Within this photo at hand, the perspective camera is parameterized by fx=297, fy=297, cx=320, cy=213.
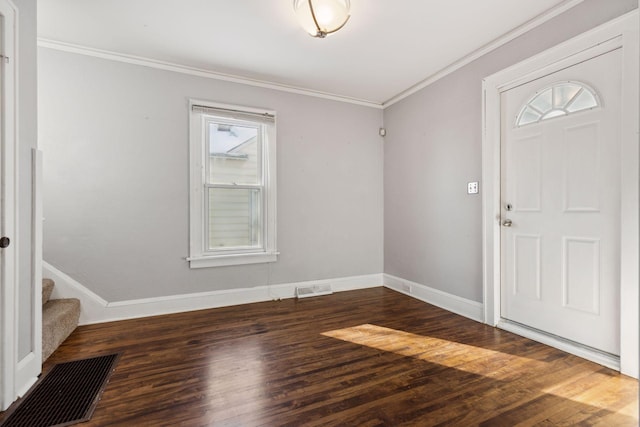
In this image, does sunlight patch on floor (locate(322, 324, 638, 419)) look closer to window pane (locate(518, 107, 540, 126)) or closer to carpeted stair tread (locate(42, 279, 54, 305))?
window pane (locate(518, 107, 540, 126))

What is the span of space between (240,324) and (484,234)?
254 centimetres

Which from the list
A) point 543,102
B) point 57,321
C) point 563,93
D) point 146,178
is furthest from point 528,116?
point 57,321

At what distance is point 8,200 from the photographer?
168cm

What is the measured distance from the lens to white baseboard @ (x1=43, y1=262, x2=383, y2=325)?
285 cm

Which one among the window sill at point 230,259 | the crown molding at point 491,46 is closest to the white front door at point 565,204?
the crown molding at point 491,46

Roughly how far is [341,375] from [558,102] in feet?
8.79

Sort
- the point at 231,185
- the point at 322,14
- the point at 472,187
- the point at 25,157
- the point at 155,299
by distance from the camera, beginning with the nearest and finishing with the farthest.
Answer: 1. the point at 25,157
2. the point at 322,14
3. the point at 472,187
4. the point at 155,299
5. the point at 231,185

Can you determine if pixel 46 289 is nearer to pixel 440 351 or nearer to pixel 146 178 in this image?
Result: pixel 146 178

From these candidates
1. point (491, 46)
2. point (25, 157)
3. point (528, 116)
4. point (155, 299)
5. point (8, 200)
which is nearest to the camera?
point (8, 200)

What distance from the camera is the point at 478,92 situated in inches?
117

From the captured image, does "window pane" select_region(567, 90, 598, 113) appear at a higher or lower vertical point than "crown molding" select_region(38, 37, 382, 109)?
lower

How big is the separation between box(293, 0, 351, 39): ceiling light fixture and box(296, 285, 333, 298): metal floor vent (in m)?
2.83

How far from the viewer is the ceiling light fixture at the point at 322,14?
84.2 inches

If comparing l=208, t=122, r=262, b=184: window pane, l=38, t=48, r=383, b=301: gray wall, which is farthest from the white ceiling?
l=208, t=122, r=262, b=184: window pane
